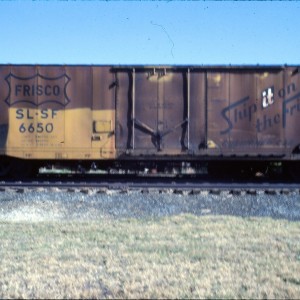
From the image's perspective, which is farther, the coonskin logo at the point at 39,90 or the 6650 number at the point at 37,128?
the coonskin logo at the point at 39,90

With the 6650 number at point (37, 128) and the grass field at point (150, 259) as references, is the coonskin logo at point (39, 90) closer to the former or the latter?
the 6650 number at point (37, 128)

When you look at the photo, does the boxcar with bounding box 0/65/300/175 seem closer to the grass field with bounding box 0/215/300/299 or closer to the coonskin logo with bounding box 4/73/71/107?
the coonskin logo with bounding box 4/73/71/107

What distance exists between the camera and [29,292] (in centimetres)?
368

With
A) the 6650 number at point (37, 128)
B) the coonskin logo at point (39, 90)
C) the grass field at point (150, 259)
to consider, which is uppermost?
the coonskin logo at point (39, 90)

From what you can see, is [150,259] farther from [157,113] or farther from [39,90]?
[39,90]

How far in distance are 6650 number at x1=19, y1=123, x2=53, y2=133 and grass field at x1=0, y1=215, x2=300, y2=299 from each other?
4.88 m

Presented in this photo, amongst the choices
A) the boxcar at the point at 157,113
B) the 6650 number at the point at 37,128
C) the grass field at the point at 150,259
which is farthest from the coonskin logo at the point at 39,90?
the grass field at the point at 150,259

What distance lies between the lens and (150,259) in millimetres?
4621

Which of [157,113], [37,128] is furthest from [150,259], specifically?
[37,128]

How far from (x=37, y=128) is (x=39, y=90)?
40.6 inches

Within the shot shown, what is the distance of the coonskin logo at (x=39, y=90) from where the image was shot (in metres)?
11.3

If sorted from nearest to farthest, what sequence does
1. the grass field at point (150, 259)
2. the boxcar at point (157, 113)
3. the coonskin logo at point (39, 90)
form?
the grass field at point (150, 259), the boxcar at point (157, 113), the coonskin logo at point (39, 90)

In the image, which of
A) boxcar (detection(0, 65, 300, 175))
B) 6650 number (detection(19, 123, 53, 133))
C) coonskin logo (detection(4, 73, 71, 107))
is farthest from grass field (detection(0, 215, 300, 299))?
coonskin logo (detection(4, 73, 71, 107))

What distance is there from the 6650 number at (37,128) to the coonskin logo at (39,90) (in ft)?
1.87
